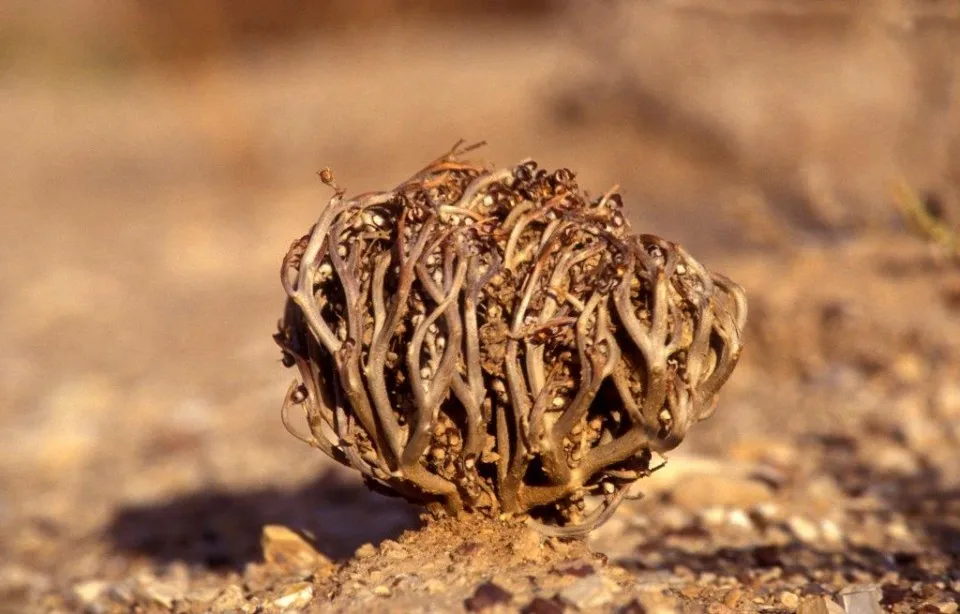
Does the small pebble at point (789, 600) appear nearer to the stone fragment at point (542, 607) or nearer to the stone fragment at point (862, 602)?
the stone fragment at point (862, 602)

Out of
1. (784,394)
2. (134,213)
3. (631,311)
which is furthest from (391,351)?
(134,213)

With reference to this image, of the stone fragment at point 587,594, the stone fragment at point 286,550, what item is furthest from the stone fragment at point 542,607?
the stone fragment at point 286,550

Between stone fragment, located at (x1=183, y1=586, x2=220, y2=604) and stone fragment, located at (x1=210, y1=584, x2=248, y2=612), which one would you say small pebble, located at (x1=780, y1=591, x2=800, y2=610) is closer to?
stone fragment, located at (x1=210, y1=584, x2=248, y2=612)

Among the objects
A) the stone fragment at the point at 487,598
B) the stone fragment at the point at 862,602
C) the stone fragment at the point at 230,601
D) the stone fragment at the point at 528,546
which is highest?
the stone fragment at the point at 230,601

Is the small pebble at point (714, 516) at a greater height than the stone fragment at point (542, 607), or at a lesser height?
greater

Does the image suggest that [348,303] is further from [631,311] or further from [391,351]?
[631,311]

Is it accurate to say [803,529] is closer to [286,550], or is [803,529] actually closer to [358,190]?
[286,550]
